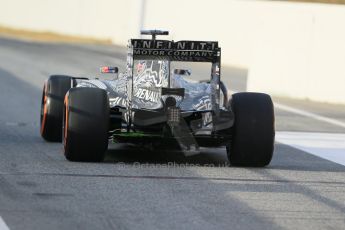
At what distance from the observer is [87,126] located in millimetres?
11641

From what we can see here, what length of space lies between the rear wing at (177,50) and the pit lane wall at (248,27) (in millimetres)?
10864

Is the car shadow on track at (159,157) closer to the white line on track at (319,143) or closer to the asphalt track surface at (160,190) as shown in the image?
the asphalt track surface at (160,190)

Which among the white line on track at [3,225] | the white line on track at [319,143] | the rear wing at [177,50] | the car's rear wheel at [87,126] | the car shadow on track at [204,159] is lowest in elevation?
the white line on track at [319,143]

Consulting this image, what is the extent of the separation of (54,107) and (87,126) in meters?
2.31

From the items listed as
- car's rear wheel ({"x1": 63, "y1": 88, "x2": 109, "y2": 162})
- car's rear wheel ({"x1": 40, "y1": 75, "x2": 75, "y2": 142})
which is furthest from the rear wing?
car's rear wheel ({"x1": 40, "y1": 75, "x2": 75, "y2": 142})

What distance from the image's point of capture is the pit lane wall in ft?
77.3

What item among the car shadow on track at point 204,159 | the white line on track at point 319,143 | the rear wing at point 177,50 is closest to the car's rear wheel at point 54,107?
the car shadow on track at point 204,159

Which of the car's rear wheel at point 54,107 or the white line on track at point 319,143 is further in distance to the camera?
the white line on track at point 319,143

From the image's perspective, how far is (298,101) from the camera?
23500 mm

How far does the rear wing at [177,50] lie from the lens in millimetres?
12500

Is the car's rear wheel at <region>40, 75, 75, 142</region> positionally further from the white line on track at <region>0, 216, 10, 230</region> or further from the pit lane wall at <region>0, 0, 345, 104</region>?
the pit lane wall at <region>0, 0, 345, 104</region>

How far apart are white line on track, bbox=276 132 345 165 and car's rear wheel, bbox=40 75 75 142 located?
336cm

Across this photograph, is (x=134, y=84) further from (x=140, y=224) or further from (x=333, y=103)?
(x=333, y=103)

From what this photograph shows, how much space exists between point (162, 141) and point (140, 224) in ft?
11.4
